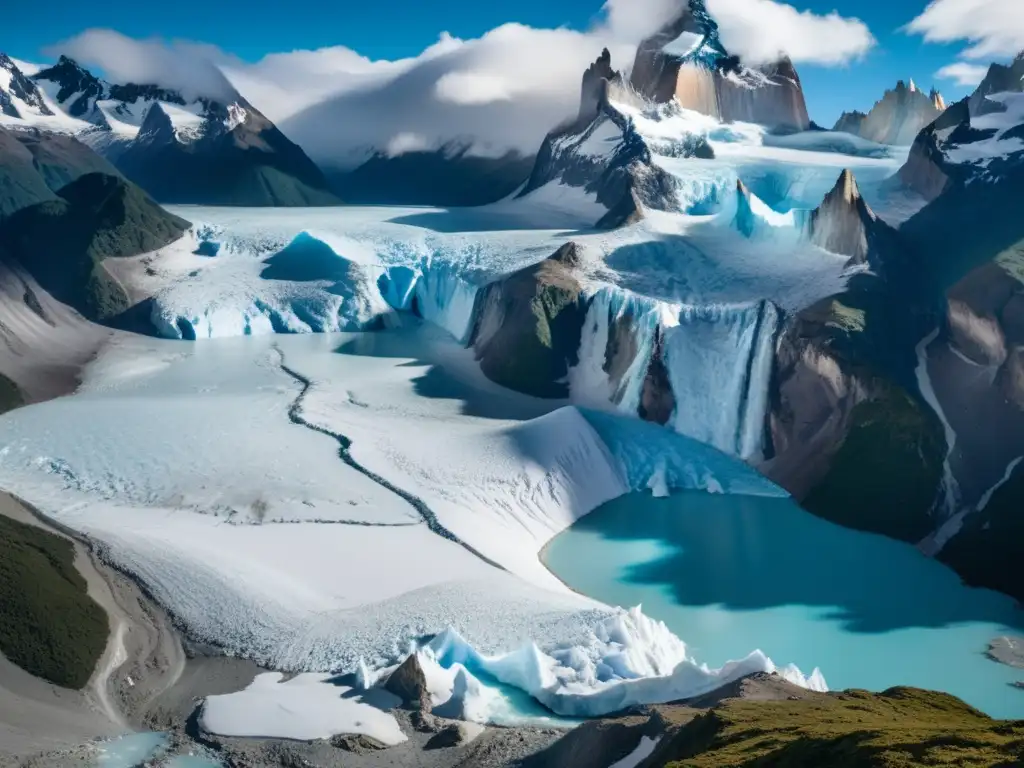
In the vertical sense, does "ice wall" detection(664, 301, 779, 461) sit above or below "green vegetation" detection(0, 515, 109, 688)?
above

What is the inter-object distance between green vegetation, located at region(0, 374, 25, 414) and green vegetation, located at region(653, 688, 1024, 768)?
71.6ft

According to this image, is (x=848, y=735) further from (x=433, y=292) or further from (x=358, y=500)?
(x=433, y=292)

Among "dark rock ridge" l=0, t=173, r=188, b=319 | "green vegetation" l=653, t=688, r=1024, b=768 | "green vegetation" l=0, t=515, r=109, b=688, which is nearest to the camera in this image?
"green vegetation" l=653, t=688, r=1024, b=768

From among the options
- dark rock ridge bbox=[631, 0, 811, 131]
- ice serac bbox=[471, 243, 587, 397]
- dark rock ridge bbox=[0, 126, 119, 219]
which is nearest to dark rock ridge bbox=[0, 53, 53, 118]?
dark rock ridge bbox=[0, 126, 119, 219]

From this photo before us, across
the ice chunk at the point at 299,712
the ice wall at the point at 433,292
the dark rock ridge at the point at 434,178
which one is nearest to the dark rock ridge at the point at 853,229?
the ice wall at the point at 433,292

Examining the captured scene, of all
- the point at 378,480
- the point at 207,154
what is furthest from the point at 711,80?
the point at 378,480

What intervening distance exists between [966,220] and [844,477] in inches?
464

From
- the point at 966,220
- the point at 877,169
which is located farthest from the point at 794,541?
the point at 877,169

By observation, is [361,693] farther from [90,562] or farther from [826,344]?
[826,344]

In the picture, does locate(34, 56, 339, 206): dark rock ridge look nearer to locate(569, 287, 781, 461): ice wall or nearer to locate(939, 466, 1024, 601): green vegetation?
locate(569, 287, 781, 461): ice wall

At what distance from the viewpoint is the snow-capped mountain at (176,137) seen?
196 ft

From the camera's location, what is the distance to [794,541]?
2142 cm

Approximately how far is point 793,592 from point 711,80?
39882 mm

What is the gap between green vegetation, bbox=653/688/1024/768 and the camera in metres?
7.77
